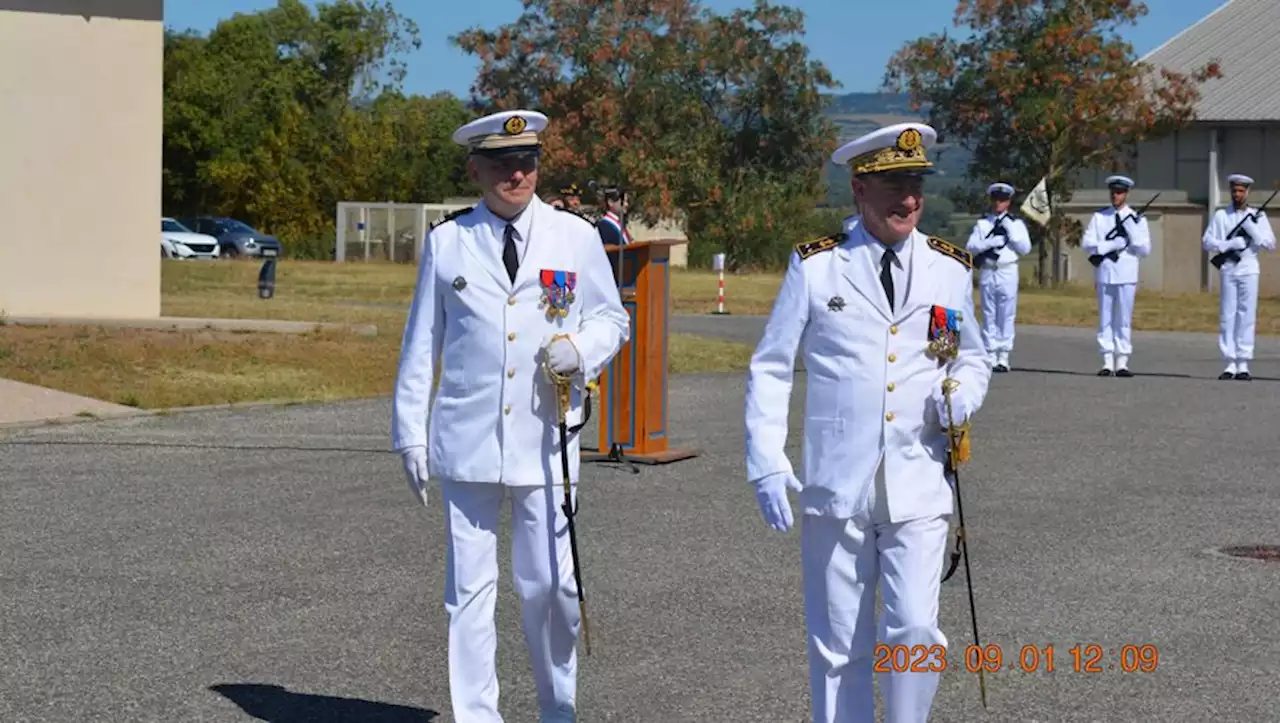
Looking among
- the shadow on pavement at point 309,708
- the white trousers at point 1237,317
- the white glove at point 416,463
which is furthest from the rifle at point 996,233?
the white glove at point 416,463

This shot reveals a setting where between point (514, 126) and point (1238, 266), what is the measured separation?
58.0 ft

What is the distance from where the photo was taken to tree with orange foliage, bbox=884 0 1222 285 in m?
50.0

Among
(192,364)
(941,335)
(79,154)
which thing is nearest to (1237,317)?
(192,364)

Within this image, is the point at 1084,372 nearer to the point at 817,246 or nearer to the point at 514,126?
the point at 514,126

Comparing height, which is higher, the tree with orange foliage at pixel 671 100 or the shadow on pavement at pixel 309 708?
the tree with orange foliage at pixel 671 100

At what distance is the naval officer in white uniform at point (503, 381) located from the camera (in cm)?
661

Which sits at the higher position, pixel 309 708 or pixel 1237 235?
pixel 1237 235

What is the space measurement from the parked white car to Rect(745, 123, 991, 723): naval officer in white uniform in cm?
5469

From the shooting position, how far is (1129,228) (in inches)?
899

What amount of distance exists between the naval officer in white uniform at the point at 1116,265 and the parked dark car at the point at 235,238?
140ft

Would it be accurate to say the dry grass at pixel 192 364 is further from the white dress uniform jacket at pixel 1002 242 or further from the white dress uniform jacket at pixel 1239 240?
the white dress uniform jacket at pixel 1239 240

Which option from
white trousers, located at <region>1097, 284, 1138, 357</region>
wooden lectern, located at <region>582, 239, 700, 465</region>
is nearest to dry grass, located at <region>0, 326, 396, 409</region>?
wooden lectern, located at <region>582, 239, 700, 465</region>

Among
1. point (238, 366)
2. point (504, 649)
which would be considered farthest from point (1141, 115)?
point (504, 649)

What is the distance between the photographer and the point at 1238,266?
2295 cm
